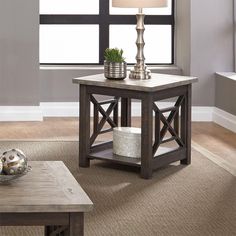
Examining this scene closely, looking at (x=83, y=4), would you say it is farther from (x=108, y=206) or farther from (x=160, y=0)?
(x=108, y=206)

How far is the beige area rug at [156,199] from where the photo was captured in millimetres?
4410

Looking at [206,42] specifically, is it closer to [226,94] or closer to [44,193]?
[226,94]

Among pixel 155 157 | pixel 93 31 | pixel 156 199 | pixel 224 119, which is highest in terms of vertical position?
pixel 93 31

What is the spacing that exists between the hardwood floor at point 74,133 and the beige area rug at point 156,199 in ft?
0.96

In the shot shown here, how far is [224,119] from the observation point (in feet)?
25.6

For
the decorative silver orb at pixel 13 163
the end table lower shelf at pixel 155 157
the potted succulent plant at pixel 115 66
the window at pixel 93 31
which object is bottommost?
the end table lower shelf at pixel 155 157

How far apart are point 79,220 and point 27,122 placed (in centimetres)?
480

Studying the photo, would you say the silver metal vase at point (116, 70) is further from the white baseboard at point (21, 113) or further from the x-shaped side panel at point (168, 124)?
the white baseboard at point (21, 113)

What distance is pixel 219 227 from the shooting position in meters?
4.46

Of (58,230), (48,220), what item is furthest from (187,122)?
(48,220)

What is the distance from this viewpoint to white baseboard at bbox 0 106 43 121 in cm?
796

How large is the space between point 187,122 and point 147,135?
0.55 meters

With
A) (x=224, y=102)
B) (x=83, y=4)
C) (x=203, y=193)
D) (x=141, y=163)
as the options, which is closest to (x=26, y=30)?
(x=83, y=4)

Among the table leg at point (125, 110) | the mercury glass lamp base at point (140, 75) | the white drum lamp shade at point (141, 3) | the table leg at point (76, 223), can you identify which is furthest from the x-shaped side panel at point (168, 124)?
the table leg at point (76, 223)
